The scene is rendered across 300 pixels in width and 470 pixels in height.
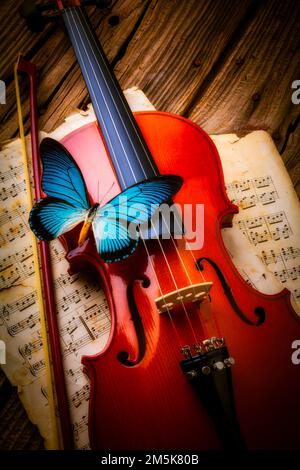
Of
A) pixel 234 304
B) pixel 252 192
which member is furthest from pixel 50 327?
pixel 252 192

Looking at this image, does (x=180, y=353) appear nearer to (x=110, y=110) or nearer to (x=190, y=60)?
(x=110, y=110)

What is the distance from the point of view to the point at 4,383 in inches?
39.9

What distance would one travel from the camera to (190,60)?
4.80 feet

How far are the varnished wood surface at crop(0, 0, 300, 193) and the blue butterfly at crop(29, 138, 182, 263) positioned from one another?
0.53 m

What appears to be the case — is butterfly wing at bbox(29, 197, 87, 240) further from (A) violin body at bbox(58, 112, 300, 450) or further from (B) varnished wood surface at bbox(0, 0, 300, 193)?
(B) varnished wood surface at bbox(0, 0, 300, 193)

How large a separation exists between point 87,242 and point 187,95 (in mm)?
837

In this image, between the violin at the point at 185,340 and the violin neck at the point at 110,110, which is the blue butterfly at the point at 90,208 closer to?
the violin at the point at 185,340

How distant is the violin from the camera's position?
0.70m

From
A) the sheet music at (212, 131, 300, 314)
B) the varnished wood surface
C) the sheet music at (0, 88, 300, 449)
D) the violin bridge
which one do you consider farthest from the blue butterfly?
the varnished wood surface

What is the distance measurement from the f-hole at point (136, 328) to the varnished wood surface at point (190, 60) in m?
0.80

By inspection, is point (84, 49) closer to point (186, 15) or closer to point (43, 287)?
point (186, 15)

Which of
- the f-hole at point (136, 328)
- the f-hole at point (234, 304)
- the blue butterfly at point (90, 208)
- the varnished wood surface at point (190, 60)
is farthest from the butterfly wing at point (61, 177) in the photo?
the varnished wood surface at point (190, 60)

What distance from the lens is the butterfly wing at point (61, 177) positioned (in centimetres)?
94

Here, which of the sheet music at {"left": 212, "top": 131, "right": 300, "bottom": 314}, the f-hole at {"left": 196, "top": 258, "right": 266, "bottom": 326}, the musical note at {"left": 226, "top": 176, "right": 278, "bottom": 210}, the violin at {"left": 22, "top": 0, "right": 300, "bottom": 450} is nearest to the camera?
the violin at {"left": 22, "top": 0, "right": 300, "bottom": 450}
